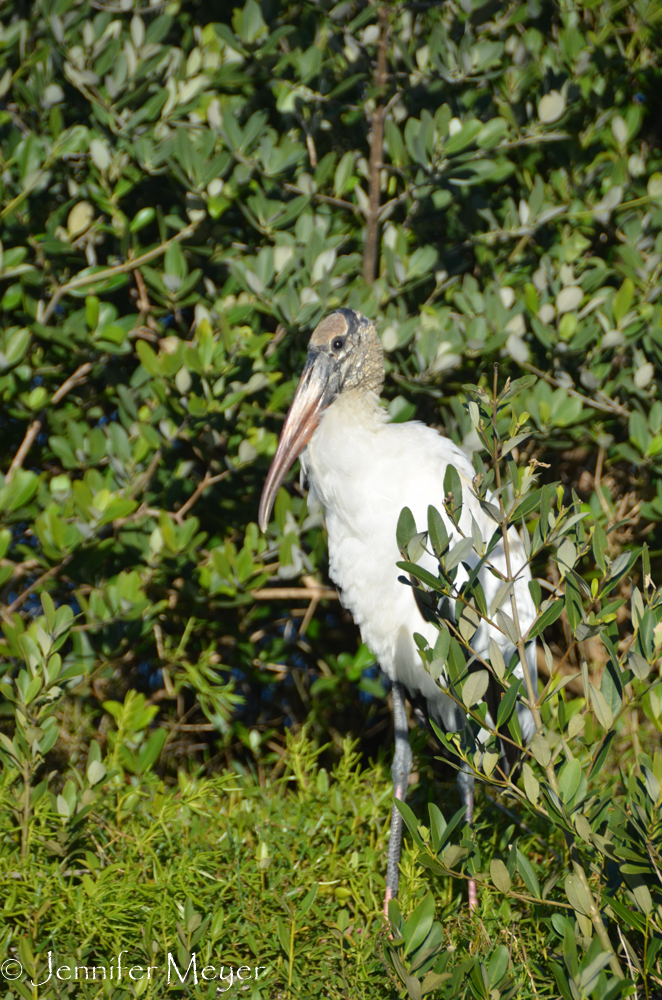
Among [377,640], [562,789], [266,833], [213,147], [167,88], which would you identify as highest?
[167,88]

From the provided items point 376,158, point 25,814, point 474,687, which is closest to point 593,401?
point 376,158

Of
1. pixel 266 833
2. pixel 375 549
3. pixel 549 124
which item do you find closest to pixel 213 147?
pixel 549 124

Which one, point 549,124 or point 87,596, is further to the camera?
point 87,596

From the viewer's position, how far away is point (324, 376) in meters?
2.50

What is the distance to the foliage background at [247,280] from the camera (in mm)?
2492

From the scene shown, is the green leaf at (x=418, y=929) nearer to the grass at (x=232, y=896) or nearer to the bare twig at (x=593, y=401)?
the grass at (x=232, y=896)

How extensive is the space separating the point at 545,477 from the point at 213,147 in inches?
76.9

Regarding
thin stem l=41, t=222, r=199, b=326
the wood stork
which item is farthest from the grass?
thin stem l=41, t=222, r=199, b=326

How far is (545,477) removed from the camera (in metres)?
3.49

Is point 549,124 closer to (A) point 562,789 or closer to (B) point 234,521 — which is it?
(B) point 234,521

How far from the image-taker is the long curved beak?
2.47 metres

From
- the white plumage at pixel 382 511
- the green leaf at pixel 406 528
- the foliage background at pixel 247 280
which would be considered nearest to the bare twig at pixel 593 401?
the foliage background at pixel 247 280

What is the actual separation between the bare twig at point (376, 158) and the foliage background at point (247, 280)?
1 cm

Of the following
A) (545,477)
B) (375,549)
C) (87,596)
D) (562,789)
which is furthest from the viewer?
(545,477)
